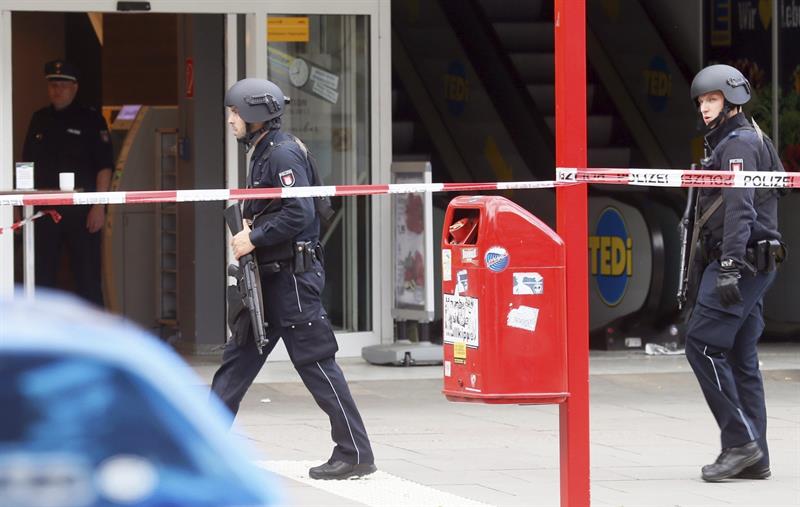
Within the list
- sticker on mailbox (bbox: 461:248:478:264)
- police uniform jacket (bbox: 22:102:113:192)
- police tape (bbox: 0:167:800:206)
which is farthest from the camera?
police uniform jacket (bbox: 22:102:113:192)

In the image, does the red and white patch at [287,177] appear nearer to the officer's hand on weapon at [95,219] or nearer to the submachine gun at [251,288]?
Result: the submachine gun at [251,288]

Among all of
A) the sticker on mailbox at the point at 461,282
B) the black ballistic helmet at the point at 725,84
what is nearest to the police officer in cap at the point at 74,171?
the black ballistic helmet at the point at 725,84

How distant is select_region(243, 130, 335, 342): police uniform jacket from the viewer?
267 inches

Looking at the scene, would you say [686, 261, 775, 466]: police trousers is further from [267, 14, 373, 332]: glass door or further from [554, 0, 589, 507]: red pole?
[267, 14, 373, 332]: glass door

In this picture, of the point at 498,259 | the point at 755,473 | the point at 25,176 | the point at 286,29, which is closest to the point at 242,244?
the point at 498,259

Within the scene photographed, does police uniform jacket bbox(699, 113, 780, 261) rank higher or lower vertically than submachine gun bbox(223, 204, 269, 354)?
higher

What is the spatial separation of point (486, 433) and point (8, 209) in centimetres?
408

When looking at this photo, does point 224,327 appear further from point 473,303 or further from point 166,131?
point 473,303

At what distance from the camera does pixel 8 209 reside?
35.5ft

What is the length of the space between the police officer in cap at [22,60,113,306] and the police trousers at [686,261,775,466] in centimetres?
579

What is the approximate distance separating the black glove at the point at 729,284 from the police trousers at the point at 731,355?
2.5 inches

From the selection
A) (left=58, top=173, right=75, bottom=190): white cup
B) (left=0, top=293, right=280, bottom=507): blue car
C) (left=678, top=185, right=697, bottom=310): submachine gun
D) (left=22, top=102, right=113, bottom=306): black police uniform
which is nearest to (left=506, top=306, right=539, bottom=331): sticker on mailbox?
(left=678, top=185, right=697, bottom=310): submachine gun

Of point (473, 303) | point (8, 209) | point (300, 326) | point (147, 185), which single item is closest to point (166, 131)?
point (147, 185)

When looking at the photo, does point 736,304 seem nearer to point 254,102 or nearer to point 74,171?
point 254,102
